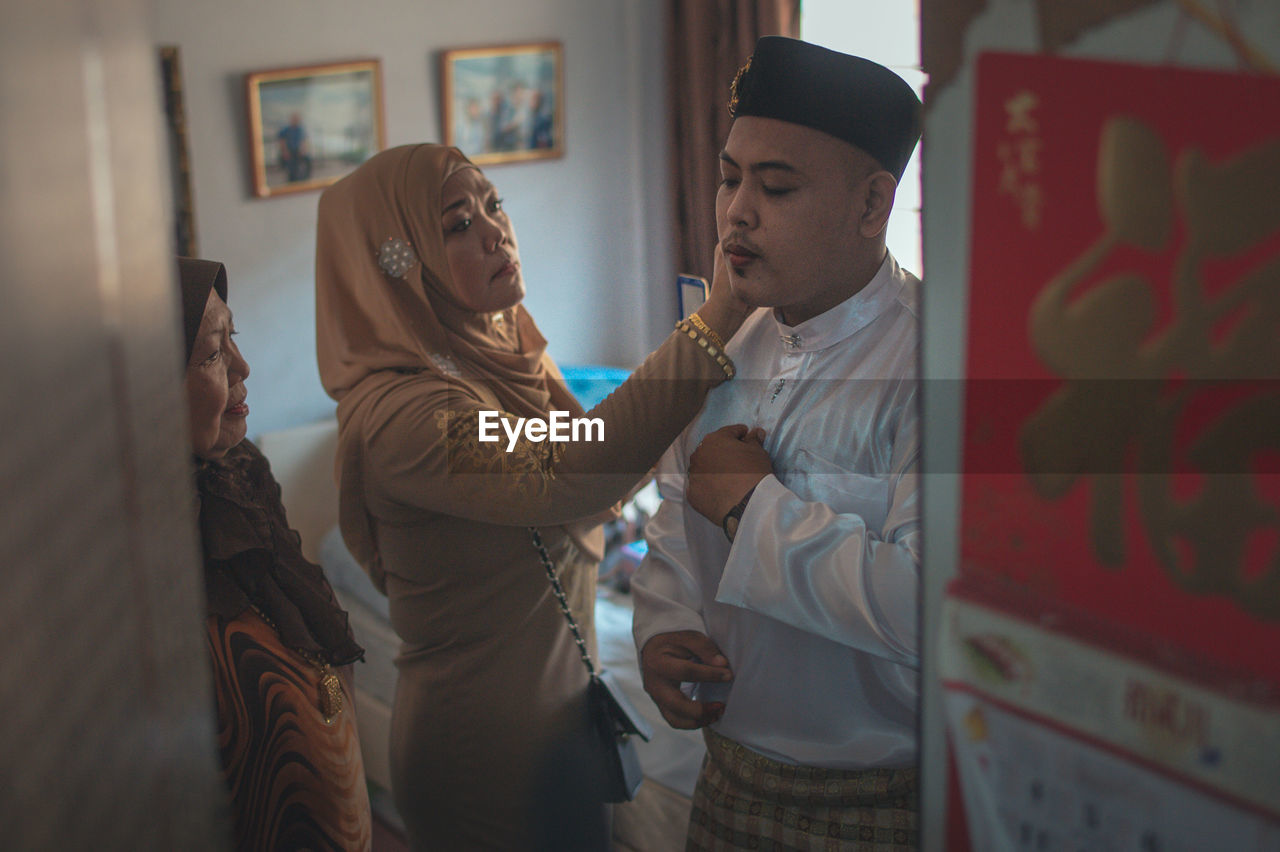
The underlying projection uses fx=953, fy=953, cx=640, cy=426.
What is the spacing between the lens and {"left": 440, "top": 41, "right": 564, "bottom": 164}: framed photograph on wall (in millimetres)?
1027

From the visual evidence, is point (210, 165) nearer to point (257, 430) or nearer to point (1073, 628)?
point (257, 430)

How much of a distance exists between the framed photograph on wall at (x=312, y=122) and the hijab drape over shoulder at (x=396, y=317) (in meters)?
0.10

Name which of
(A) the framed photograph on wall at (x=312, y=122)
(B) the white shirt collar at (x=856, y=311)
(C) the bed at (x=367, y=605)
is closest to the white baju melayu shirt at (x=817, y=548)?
(B) the white shirt collar at (x=856, y=311)

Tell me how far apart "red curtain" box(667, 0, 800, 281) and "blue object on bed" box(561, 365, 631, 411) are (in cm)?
15

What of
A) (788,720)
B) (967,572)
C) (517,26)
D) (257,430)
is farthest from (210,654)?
(517,26)

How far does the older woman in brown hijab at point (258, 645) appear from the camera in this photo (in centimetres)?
78

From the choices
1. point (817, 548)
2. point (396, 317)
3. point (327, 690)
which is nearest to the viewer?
point (817, 548)

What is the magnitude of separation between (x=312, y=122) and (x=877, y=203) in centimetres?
69

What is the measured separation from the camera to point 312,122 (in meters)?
1.10

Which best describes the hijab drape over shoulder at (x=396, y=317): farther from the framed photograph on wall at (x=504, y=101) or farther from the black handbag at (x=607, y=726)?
the black handbag at (x=607, y=726)

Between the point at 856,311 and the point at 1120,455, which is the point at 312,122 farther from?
the point at 1120,455

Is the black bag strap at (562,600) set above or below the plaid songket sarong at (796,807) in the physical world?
above

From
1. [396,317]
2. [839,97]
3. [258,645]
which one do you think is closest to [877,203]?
[839,97]

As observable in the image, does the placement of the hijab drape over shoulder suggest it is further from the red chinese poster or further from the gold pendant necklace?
the red chinese poster
